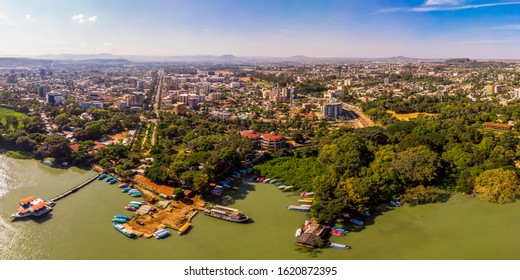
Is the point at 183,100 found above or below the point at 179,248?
above

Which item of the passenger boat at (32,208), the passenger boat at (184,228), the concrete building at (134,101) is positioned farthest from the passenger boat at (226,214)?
the concrete building at (134,101)

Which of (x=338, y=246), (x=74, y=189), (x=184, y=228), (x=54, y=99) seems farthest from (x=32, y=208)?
(x=54, y=99)

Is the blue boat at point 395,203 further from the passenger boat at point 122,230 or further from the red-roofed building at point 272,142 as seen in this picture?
the passenger boat at point 122,230

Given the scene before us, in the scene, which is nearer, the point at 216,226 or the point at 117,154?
the point at 216,226

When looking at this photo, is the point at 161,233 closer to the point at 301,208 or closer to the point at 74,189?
the point at 301,208

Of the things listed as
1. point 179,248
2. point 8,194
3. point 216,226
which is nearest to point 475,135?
point 216,226

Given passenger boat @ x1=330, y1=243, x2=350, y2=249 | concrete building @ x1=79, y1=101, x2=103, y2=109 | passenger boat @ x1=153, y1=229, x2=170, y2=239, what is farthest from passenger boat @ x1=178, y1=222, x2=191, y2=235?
concrete building @ x1=79, y1=101, x2=103, y2=109

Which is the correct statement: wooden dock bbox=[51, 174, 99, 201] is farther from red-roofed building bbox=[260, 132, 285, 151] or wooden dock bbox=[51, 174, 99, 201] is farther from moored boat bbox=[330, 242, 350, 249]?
moored boat bbox=[330, 242, 350, 249]
